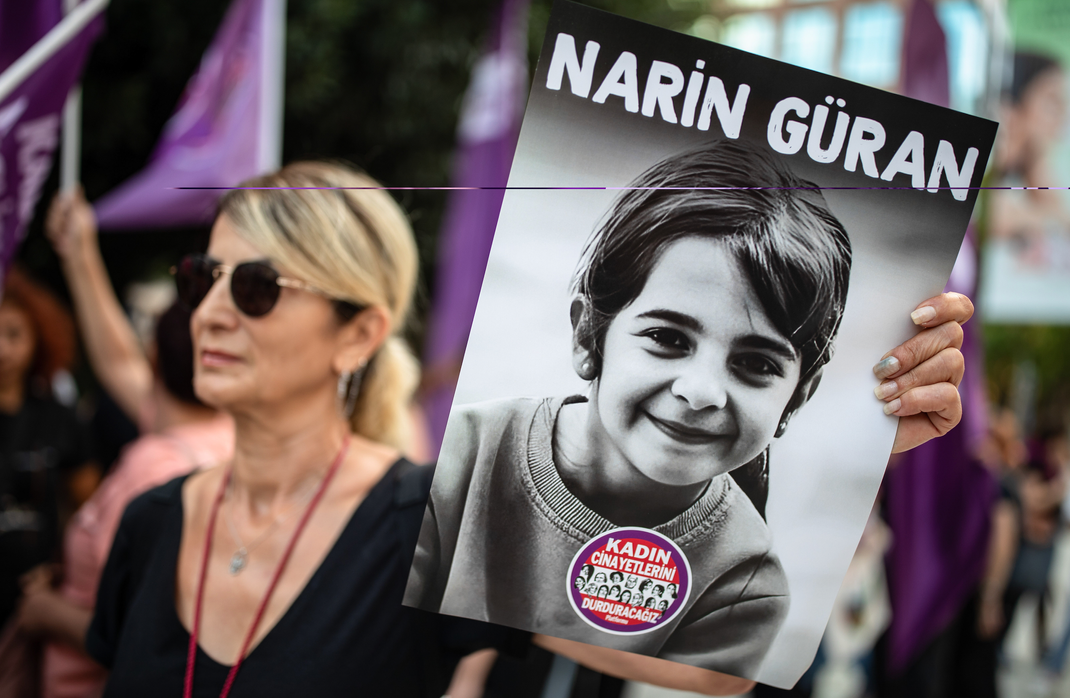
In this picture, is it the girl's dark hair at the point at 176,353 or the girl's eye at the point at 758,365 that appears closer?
the girl's eye at the point at 758,365

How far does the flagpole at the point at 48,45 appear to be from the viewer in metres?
2.11

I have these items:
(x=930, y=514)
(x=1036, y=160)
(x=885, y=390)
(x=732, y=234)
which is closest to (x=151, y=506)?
(x=732, y=234)

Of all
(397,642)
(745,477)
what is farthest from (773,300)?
(397,642)

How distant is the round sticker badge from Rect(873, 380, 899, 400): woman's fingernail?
0.32 m

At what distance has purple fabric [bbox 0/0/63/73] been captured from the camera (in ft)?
7.54

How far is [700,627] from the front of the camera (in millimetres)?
1113

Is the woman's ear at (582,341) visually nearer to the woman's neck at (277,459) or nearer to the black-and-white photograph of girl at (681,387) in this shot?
the black-and-white photograph of girl at (681,387)

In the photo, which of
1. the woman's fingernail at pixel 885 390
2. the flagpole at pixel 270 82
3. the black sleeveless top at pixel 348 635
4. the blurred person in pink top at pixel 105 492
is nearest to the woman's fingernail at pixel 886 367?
the woman's fingernail at pixel 885 390

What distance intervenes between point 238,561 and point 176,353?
1103 mm

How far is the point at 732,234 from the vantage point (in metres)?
1.07

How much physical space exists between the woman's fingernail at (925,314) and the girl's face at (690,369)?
17cm

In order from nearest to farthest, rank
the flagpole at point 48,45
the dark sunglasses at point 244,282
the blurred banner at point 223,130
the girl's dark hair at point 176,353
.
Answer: the dark sunglasses at point 244,282, the flagpole at point 48,45, the girl's dark hair at point 176,353, the blurred banner at point 223,130

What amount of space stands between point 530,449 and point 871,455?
437mm

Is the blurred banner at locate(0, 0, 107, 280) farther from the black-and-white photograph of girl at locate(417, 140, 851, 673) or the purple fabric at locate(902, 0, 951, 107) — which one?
the purple fabric at locate(902, 0, 951, 107)
